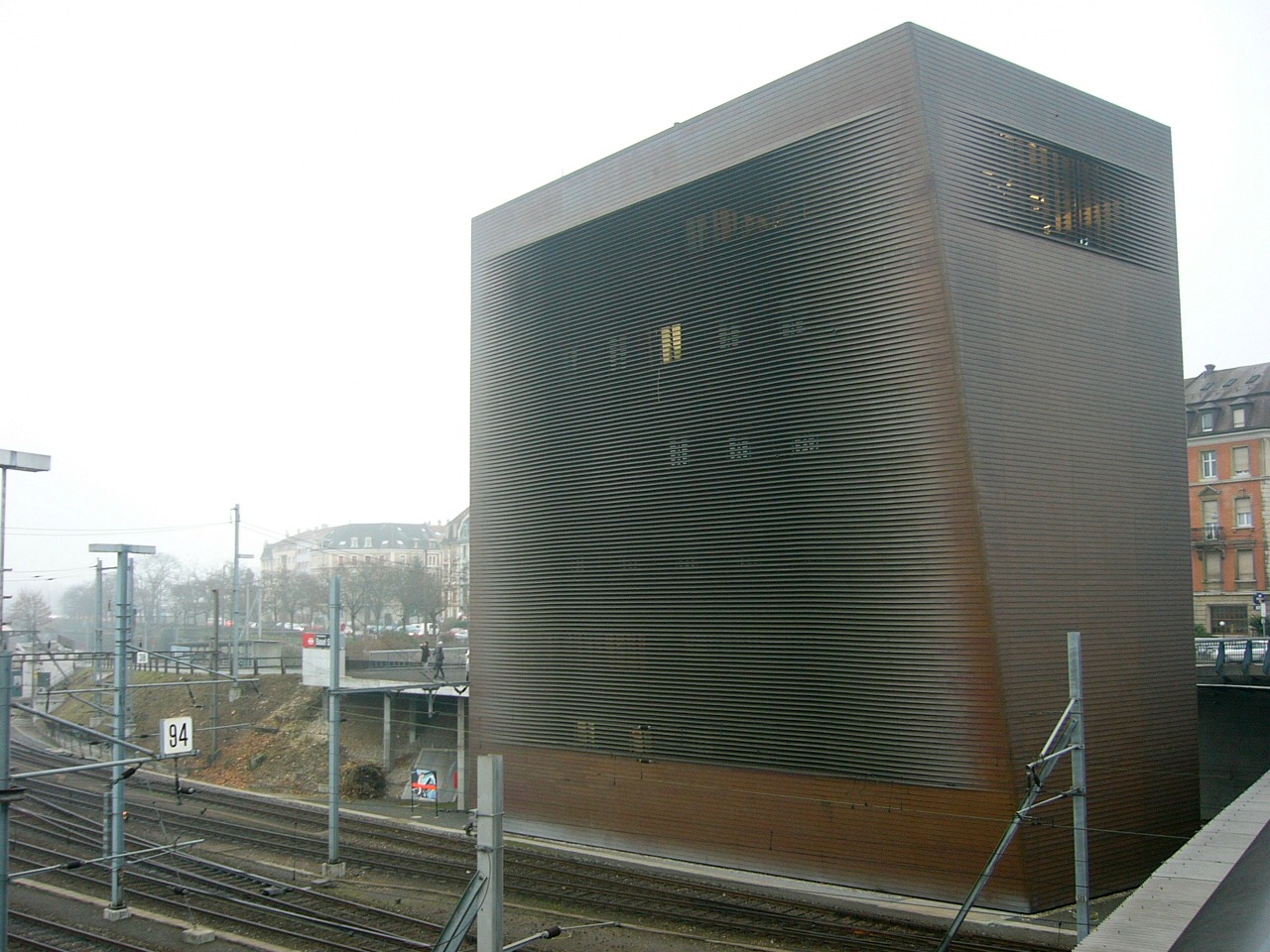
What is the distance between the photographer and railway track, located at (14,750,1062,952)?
1578cm

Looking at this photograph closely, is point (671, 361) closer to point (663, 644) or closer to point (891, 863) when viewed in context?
point (663, 644)

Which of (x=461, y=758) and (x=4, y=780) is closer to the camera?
(x=4, y=780)

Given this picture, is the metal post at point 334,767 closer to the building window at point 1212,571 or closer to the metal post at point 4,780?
the metal post at point 4,780

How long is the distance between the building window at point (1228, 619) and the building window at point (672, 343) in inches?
1161

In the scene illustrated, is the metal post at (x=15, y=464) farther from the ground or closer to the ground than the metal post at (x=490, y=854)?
farther from the ground

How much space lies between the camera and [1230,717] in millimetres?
23469

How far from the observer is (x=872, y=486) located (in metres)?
18.8

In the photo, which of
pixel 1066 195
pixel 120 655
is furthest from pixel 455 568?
pixel 1066 195

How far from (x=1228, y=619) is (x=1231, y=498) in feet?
16.3

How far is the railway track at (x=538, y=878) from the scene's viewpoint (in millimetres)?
15781

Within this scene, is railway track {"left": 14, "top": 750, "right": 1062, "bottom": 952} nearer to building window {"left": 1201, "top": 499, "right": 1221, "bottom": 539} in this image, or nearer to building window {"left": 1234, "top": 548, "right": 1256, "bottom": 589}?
building window {"left": 1234, "top": 548, "right": 1256, "bottom": 589}

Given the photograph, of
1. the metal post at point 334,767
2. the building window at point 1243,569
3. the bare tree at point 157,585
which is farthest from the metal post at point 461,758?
the bare tree at point 157,585

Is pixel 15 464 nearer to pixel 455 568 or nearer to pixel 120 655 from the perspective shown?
pixel 120 655

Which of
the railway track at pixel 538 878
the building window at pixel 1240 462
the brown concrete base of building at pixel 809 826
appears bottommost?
the railway track at pixel 538 878
